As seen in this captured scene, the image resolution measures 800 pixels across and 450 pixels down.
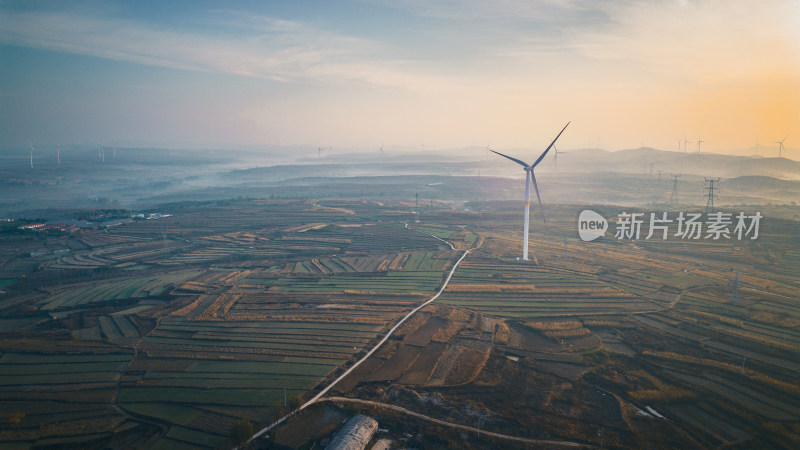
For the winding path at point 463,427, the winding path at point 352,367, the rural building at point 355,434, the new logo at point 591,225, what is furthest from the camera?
the new logo at point 591,225

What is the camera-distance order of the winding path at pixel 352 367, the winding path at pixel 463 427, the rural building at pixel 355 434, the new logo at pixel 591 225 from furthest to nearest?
the new logo at pixel 591 225, the winding path at pixel 352 367, the winding path at pixel 463 427, the rural building at pixel 355 434

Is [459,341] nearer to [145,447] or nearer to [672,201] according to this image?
[145,447]

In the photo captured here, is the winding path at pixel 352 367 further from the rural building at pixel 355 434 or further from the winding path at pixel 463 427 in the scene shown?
the rural building at pixel 355 434

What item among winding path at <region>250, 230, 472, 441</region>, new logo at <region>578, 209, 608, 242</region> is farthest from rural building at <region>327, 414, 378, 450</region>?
new logo at <region>578, 209, 608, 242</region>

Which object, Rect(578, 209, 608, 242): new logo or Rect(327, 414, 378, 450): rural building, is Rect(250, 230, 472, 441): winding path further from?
Rect(578, 209, 608, 242): new logo

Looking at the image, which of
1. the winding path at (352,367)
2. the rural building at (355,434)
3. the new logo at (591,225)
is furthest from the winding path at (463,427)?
the new logo at (591,225)

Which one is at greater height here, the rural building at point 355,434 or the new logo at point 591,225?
the new logo at point 591,225

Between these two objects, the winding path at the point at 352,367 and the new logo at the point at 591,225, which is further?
the new logo at the point at 591,225
